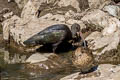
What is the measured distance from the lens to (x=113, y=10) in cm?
1388

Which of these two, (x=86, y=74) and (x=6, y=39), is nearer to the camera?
(x=86, y=74)

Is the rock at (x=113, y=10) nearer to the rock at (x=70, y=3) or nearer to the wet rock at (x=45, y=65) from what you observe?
the rock at (x=70, y=3)

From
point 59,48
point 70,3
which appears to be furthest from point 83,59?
point 70,3

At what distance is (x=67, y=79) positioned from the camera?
8211 millimetres

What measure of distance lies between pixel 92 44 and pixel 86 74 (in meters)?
3.78

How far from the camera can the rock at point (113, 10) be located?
13.7 metres

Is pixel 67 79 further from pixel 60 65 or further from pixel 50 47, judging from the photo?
pixel 50 47

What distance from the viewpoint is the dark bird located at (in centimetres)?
1159

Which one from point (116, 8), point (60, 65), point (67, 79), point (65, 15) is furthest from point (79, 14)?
point (67, 79)

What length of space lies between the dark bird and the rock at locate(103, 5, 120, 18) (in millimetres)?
2458

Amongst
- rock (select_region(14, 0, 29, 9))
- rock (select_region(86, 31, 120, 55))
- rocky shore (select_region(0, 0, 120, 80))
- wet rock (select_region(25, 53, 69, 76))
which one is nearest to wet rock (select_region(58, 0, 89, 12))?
rocky shore (select_region(0, 0, 120, 80))

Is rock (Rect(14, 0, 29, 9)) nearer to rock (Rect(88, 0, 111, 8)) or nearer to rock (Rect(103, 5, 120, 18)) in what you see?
rock (Rect(88, 0, 111, 8))

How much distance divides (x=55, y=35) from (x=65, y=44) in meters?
0.75

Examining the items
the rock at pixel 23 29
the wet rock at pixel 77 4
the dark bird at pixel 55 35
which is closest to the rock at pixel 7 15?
the rock at pixel 23 29
